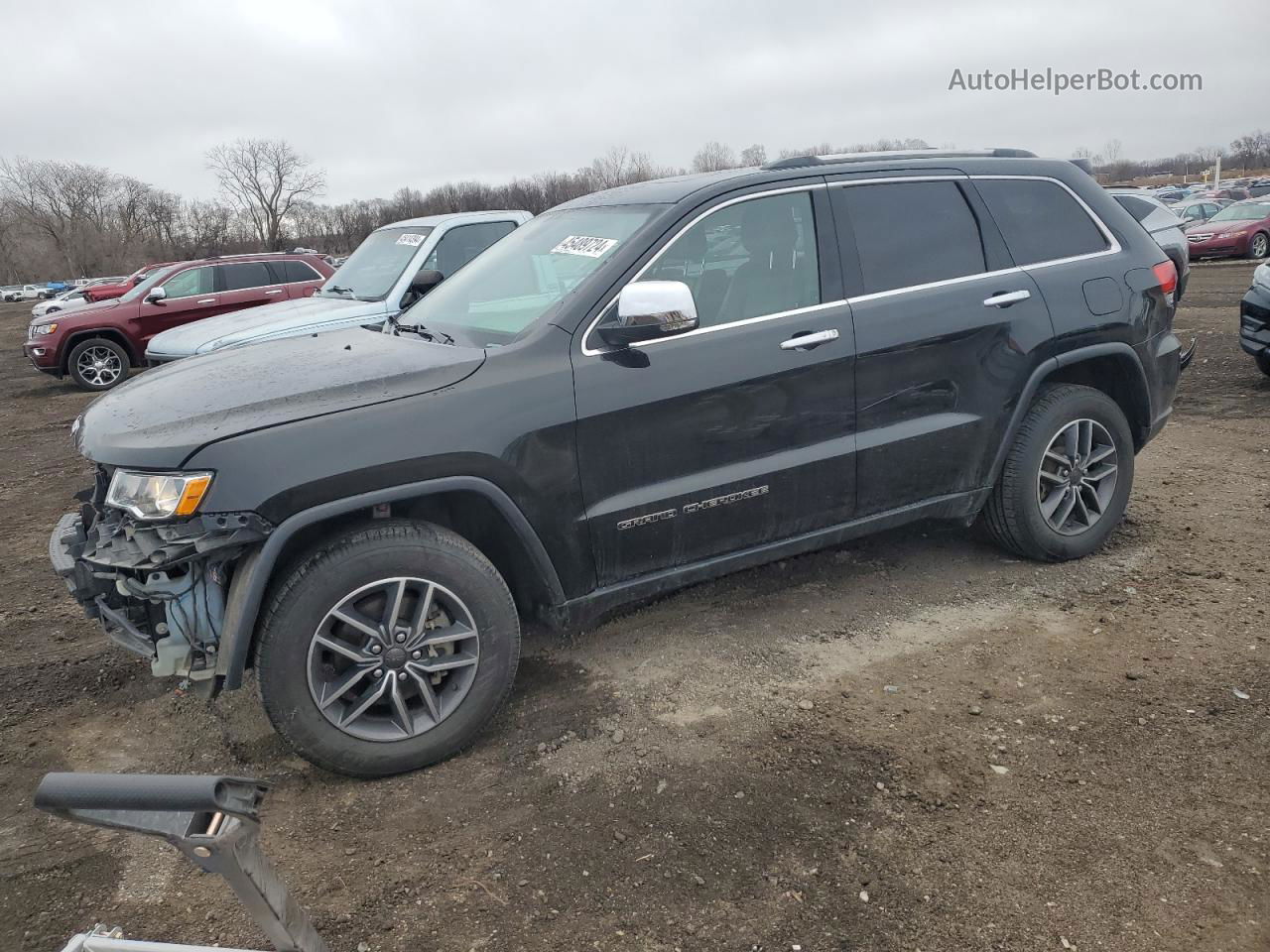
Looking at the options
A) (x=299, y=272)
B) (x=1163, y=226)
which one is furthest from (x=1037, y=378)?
(x=299, y=272)

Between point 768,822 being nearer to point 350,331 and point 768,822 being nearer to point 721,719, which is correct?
point 721,719

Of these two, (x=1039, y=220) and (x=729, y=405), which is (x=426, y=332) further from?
(x=1039, y=220)

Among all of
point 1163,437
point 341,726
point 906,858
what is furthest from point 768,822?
point 1163,437

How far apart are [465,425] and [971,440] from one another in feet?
7.54

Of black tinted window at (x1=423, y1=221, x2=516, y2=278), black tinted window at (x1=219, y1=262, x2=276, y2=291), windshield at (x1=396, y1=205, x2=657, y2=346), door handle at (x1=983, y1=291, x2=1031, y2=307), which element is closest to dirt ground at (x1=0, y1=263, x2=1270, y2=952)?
door handle at (x1=983, y1=291, x2=1031, y2=307)

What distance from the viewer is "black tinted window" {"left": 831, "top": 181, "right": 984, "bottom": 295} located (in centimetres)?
392

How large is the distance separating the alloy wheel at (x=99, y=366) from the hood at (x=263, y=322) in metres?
5.61

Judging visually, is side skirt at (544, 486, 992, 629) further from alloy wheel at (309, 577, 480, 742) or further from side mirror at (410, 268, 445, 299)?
side mirror at (410, 268, 445, 299)

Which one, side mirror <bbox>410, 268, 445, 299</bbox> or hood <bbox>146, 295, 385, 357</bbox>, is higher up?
side mirror <bbox>410, 268, 445, 299</bbox>

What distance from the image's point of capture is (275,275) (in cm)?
1395

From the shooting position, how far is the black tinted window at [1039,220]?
14.0ft

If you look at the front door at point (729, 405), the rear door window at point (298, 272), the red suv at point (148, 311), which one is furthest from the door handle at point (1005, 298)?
the rear door window at point (298, 272)

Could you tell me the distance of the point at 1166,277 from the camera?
4543mm

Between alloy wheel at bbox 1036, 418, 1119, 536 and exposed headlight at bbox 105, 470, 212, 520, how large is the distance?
3.53 metres
